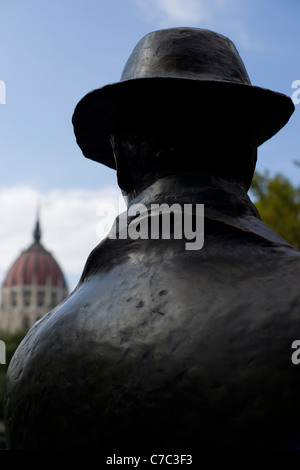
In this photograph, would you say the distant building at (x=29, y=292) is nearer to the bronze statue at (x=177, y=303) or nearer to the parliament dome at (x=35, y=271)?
the parliament dome at (x=35, y=271)

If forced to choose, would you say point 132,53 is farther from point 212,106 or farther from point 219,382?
point 219,382

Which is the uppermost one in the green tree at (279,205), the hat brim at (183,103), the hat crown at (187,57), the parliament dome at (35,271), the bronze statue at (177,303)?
the parliament dome at (35,271)

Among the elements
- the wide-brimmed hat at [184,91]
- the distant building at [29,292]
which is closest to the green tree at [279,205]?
the wide-brimmed hat at [184,91]

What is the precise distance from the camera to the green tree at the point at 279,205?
1312cm

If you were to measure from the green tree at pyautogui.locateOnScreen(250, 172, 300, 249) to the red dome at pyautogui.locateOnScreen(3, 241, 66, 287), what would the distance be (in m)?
51.1

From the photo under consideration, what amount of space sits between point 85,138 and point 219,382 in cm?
114

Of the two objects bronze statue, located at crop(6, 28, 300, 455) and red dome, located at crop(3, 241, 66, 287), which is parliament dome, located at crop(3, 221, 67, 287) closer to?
red dome, located at crop(3, 241, 66, 287)

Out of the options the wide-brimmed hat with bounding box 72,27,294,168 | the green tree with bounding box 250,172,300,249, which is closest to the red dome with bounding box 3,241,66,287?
the green tree with bounding box 250,172,300,249

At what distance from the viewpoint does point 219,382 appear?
1.49m

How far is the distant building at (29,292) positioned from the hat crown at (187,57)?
6177 cm

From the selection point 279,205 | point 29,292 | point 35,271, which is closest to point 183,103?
point 279,205

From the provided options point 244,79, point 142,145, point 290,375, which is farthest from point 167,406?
point 244,79

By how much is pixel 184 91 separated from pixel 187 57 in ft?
0.55

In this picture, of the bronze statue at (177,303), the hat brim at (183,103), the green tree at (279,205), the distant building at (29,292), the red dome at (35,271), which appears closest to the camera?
the bronze statue at (177,303)
